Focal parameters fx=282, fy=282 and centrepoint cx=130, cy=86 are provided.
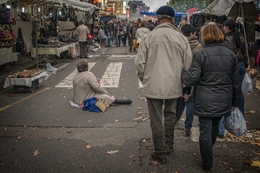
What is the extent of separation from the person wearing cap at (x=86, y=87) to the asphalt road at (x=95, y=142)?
28cm

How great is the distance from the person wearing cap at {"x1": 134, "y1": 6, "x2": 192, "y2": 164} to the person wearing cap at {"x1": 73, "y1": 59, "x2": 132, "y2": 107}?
2.91 m

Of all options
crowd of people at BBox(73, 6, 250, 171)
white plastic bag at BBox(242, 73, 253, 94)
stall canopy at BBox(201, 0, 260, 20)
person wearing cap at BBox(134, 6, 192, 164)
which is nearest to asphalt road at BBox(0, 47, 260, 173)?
crowd of people at BBox(73, 6, 250, 171)

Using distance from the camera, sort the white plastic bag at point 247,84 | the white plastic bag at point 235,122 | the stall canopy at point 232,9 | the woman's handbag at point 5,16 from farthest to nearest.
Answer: the woman's handbag at point 5,16 → the stall canopy at point 232,9 → the white plastic bag at point 247,84 → the white plastic bag at point 235,122

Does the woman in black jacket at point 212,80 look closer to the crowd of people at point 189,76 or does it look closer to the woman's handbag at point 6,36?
the crowd of people at point 189,76

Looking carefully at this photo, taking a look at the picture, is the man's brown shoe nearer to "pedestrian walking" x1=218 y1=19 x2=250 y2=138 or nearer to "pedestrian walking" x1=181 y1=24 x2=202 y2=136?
"pedestrian walking" x1=181 y1=24 x2=202 y2=136

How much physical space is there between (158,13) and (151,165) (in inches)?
84.0

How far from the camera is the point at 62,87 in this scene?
29.9 feet

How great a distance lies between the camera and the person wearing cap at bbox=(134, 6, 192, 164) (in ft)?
12.4

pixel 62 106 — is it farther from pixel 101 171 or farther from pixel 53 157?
pixel 101 171

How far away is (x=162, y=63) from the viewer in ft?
12.4

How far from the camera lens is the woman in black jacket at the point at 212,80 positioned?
3578 mm

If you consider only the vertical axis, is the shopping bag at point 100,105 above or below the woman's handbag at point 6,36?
below

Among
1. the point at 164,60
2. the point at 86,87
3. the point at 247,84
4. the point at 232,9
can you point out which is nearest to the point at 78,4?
the point at 232,9

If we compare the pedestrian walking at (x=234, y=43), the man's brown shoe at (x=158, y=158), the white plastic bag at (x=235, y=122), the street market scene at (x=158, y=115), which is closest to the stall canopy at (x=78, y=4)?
the street market scene at (x=158, y=115)
